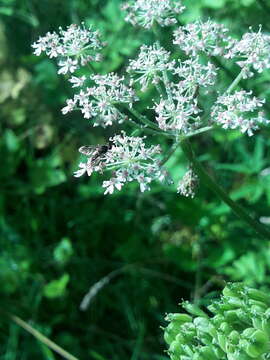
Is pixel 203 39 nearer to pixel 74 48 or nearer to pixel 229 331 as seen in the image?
pixel 74 48

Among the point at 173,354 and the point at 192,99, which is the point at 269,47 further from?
the point at 173,354

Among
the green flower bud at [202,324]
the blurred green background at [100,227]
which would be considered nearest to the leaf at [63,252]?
the blurred green background at [100,227]

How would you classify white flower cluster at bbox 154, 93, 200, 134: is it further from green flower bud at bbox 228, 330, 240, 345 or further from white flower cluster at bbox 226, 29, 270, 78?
green flower bud at bbox 228, 330, 240, 345

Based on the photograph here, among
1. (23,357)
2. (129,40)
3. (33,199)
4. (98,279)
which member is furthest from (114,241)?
(129,40)

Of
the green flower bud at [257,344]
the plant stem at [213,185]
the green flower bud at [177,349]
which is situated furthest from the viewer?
the plant stem at [213,185]

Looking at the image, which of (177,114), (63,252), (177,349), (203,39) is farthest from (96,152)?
(63,252)

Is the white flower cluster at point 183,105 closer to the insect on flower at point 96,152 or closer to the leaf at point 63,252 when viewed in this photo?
the insect on flower at point 96,152
